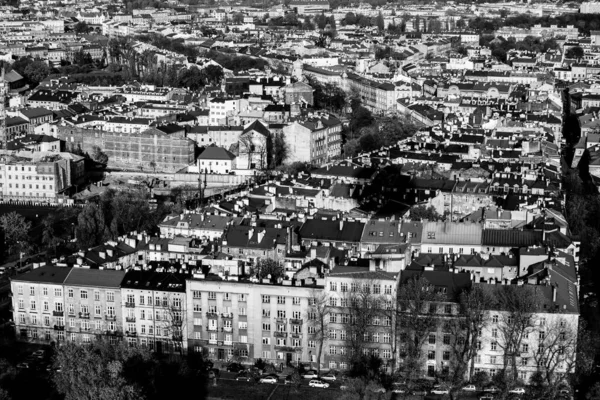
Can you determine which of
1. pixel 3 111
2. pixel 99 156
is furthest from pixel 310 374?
pixel 3 111

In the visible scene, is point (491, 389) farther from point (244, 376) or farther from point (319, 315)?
point (244, 376)

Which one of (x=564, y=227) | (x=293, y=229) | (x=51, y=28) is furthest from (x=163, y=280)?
(x=51, y=28)

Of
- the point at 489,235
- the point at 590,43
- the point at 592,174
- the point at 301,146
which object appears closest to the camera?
the point at 489,235

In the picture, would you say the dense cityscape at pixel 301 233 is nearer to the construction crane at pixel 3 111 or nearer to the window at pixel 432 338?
the window at pixel 432 338

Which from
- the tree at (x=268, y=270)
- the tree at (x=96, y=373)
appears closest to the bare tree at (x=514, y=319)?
the tree at (x=268, y=270)

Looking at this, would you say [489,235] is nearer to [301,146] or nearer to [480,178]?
[480,178]

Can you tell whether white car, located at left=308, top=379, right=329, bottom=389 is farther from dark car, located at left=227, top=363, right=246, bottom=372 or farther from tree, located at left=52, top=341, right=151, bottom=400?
tree, located at left=52, top=341, right=151, bottom=400
